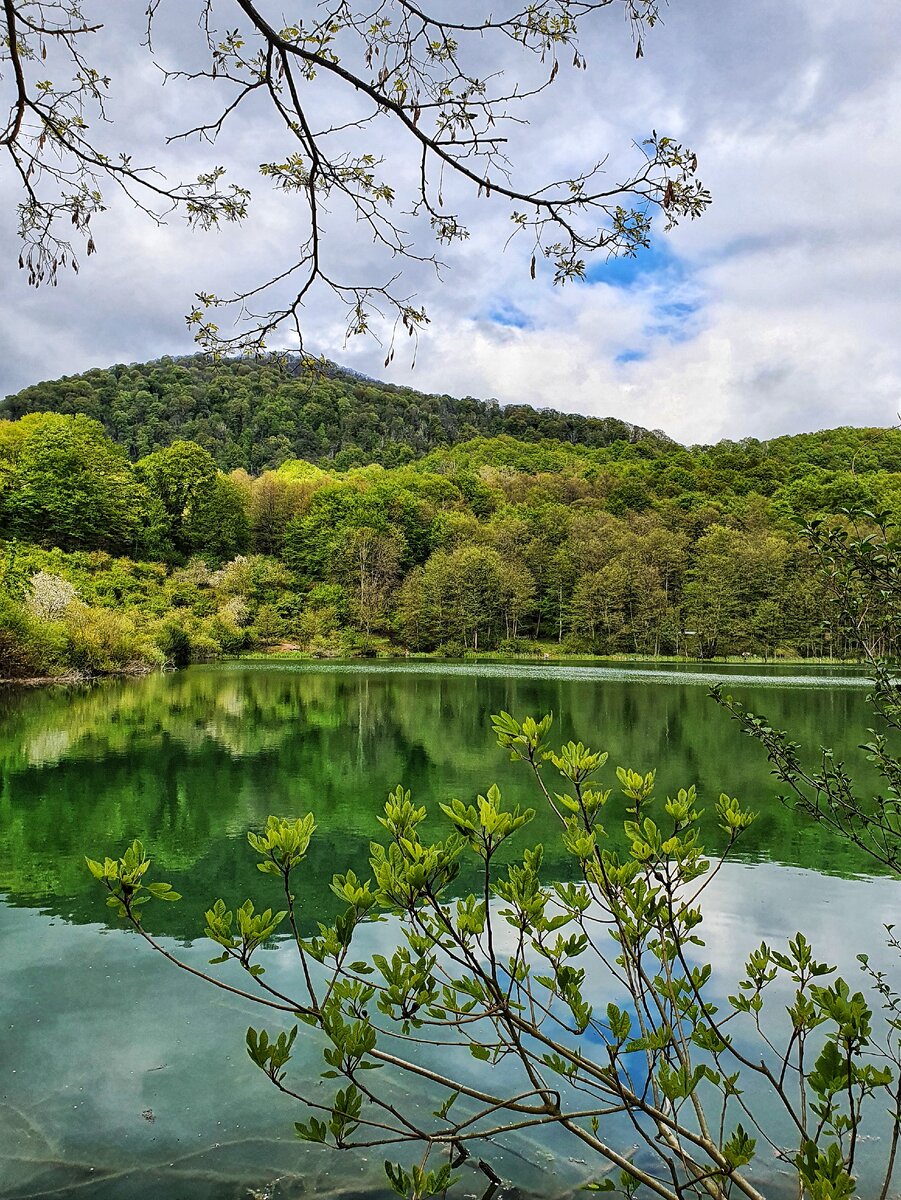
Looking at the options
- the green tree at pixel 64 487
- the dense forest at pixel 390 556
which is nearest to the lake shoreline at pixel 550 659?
the dense forest at pixel 390 556

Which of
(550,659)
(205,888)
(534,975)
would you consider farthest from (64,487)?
(534,975)

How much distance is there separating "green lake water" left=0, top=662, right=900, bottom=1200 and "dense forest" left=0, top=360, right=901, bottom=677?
17.5 m

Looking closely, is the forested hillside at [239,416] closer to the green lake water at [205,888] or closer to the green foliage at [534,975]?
the green lake water at [205,888]

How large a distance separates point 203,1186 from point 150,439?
89.6 metres

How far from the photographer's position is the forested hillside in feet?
282

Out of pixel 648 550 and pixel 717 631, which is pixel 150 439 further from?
pixel 717 631

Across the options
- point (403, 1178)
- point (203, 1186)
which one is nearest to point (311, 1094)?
point (203, 1186)

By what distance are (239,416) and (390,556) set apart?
4297 cm

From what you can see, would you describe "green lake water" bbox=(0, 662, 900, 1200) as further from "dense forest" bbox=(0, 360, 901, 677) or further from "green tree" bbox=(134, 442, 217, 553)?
"green tree" bbox=(134, 442, 217, 553)

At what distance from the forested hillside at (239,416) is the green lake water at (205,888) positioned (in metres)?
64.3

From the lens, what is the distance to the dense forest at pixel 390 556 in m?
41.8

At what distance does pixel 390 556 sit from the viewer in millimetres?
62000

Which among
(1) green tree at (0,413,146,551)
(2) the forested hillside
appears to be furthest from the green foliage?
(2) the forested hillside

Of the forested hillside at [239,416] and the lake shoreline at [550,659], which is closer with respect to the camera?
the lake shoreline at [550,659]
